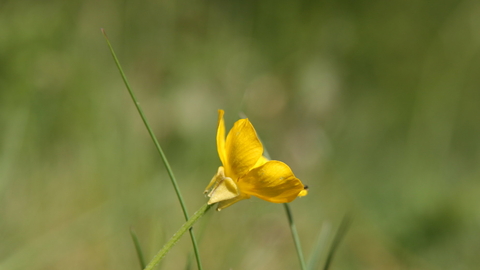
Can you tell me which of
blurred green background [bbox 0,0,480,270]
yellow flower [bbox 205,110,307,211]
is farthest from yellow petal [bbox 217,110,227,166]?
blurred green background [bbox 0,0,480,270]

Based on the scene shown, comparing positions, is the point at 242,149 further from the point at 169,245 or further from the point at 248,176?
the point at 169,245

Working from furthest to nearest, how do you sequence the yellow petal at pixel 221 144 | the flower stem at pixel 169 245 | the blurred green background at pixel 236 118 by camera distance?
the blurred green background at pixel 236 118, the yellow petal at pixel 221 144, the flower stem at pixel 169 245

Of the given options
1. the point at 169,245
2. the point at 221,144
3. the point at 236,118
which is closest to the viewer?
the point at 169,245

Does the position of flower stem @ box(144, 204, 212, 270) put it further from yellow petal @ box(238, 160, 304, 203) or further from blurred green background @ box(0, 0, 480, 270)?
blurred green background @ box(0, 0, 480, 270)

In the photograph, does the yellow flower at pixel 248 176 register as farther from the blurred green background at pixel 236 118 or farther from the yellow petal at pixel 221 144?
the blurred green background at pixel 236 118

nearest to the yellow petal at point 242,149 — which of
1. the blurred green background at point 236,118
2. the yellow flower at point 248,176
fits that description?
the yellow flower at point 248,176

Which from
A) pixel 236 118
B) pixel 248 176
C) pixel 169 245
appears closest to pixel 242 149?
pixel 248 176
